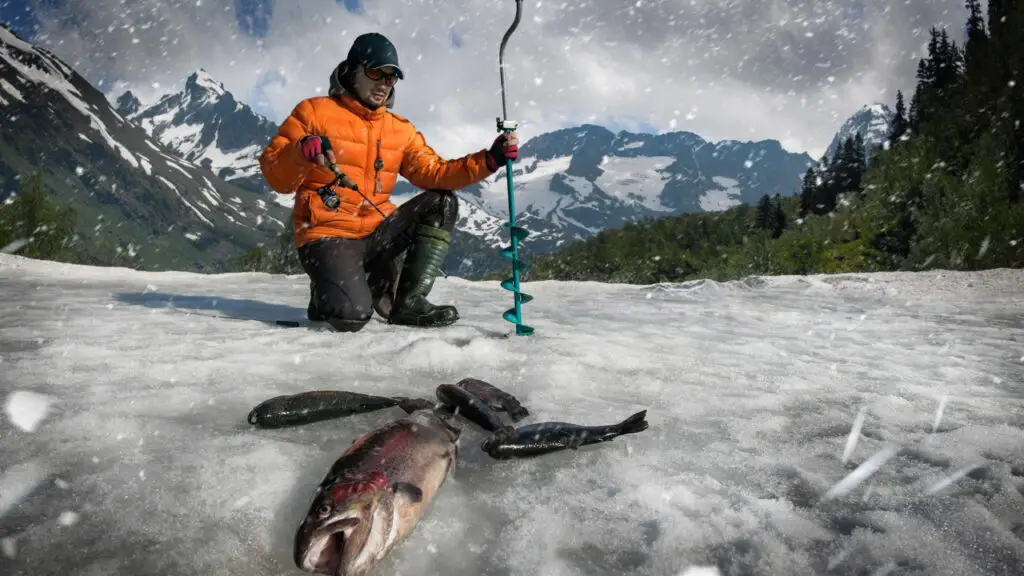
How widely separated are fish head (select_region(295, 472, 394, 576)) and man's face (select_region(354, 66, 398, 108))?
4001mm

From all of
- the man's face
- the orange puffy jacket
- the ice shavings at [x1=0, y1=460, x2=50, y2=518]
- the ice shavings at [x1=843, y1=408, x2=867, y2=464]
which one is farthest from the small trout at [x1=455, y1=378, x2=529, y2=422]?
the man's face

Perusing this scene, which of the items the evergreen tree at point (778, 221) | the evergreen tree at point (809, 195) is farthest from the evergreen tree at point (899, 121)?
the evergreen tree at point (778, 221)

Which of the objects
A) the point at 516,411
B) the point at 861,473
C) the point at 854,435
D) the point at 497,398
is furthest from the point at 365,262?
the point at 861,473

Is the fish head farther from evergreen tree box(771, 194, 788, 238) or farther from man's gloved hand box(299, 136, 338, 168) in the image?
evergreen tree box(771, 194, 788, 238)

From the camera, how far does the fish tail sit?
7.28 feet

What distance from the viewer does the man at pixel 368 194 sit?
4.57 meters

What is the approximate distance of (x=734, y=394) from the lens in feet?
9.63

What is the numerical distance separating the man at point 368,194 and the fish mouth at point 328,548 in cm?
331

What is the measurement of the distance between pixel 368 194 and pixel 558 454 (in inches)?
139

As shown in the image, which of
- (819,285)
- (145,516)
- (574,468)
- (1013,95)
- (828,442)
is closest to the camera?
(145,516)

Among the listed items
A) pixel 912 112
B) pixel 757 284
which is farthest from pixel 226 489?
pixel 912 112

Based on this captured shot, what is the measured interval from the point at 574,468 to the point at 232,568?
1069 millimetres

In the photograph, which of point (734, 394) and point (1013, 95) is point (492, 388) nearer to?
point (734, 394)

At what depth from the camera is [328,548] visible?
4.33ft
